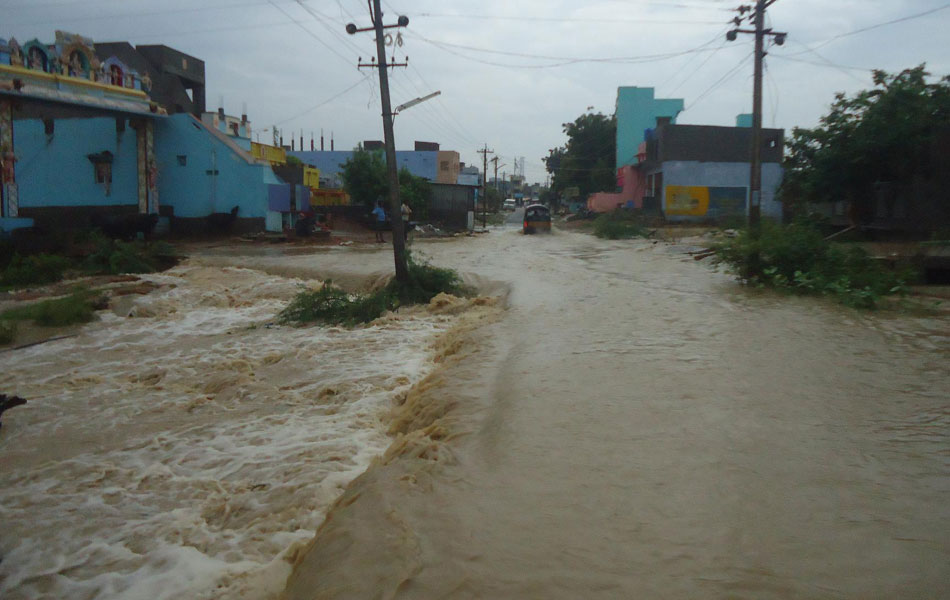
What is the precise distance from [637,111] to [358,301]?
131ft

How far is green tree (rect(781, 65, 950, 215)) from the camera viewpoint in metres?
19.3

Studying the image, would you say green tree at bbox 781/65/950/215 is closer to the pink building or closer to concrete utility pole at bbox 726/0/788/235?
concrete utility pole at bbox 726/0/788/235

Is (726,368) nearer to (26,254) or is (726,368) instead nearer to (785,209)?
(26,254)

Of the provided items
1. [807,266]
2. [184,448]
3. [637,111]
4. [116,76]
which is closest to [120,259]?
[116,76]

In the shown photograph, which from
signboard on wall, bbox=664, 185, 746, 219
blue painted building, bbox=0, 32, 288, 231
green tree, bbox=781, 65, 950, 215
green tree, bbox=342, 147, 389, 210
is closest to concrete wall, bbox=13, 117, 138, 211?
blue painted building, bbox=0, 32, 288, 231

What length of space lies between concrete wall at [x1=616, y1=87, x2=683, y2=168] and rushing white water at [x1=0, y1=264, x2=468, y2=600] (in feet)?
131

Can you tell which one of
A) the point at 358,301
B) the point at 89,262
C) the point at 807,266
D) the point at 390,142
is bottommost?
the point at 358,301

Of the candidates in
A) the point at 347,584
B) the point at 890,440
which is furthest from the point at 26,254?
the point at 890,440

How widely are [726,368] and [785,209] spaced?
21.7 metres

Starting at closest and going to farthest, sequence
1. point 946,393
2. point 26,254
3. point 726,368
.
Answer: point 946,393
point 726,368
point 26,254

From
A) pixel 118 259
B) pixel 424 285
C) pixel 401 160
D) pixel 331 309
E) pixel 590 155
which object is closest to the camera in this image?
pixel 331 309

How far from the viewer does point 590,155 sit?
5525cm

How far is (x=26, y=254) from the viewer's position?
1856 centimetres

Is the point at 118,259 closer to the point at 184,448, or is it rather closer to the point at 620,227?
the point at 184,448
